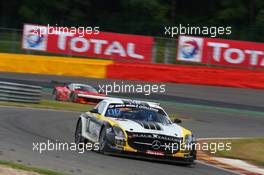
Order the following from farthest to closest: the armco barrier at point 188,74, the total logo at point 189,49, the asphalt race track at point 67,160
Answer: the total logo at point 189,49
the armco barrier at point 188,74
the asphalt race track at point 67,160

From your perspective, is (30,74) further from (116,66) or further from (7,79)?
(116,66)

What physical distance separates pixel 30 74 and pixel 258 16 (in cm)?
1715

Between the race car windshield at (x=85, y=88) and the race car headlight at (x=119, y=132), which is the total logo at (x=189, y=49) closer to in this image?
the race car windshield at (x=85, y=88)

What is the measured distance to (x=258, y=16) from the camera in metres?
40.8

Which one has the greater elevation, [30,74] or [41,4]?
[41,4]

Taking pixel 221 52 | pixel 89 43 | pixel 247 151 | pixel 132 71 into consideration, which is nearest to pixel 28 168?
pixel 247 151

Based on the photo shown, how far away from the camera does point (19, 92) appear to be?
22781mm

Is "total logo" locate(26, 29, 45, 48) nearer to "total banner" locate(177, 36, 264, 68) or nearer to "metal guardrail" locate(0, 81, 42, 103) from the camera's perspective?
"total banner" locate(177, 36, 264, 68)

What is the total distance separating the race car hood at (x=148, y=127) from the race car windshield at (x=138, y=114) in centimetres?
28

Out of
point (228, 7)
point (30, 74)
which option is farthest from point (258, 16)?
point (30, 74)

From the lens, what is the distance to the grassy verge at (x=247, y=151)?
13988 mm

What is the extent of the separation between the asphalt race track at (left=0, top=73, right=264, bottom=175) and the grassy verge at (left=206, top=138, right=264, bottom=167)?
1.47m

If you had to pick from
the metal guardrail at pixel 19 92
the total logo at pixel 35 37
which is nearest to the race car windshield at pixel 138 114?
the metal guardrail at pixel 19 92

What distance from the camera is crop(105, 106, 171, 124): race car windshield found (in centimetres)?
1235
